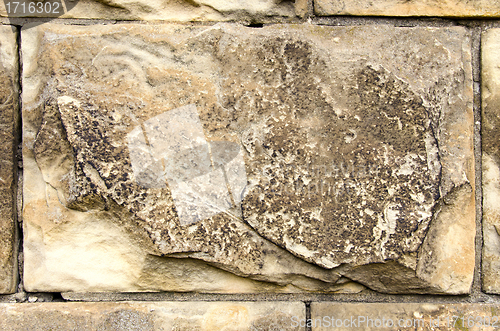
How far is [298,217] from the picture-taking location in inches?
31.1

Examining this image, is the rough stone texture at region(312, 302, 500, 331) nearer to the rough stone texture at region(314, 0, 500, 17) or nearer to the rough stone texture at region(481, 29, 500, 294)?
the rough stone texture at region(481, 29, 500, 294)

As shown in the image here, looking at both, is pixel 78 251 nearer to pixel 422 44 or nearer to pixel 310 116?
pixel 310 116

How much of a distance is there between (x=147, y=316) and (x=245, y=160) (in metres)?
0.47

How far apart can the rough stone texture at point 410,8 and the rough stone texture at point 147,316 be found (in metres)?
0.79

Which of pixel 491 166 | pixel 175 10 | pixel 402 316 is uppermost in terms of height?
pixel 175 10

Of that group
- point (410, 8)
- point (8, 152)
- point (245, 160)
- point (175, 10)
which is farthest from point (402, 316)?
point (8, 152)

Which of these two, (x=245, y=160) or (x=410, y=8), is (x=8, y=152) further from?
(x=410, y=8)

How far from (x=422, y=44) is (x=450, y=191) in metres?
0.38

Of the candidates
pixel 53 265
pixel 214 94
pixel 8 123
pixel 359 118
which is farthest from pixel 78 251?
pixel 359 118

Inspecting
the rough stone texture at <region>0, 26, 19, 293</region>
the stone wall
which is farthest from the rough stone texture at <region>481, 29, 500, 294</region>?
the rough stone texture at <region>0, 26, 19, 293</region>

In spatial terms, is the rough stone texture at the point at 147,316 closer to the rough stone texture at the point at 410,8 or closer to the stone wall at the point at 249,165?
the stone wall at the point at 249,165

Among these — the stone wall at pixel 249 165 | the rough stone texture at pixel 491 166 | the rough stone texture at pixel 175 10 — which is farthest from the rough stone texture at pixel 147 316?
the rough stone texture at pixel 175 10

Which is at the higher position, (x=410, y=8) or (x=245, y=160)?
(x=410, y=8)

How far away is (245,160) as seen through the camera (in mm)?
795
